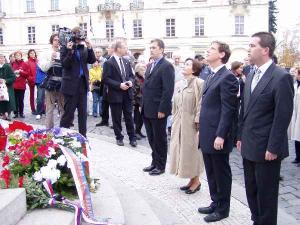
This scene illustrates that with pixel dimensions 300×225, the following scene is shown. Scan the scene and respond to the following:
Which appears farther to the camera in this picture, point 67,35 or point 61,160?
point 67,35

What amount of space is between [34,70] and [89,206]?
29.5ft

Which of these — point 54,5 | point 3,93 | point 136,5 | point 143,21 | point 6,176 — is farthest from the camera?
point 54,5

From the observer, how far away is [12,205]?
3641mm

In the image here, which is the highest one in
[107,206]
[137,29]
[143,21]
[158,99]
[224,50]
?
[143,21]

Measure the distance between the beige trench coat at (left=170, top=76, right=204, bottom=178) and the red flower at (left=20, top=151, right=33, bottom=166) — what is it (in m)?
2.17

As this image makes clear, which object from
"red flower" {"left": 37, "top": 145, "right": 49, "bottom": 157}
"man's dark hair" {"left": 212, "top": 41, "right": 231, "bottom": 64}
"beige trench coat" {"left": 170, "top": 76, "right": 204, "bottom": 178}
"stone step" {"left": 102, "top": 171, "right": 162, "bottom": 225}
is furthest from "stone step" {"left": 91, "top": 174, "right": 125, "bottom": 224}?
"man's dark hair" {"left": 212, "top": 41, "right": 231, "bottom": 64}

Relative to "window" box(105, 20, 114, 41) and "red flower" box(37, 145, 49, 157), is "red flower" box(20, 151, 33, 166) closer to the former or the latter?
"red flower" box(37, 145, 49, 157)

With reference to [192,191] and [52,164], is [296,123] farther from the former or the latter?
[52,164]

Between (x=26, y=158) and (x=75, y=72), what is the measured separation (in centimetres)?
324

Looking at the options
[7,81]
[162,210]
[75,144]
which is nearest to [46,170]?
[75,144]

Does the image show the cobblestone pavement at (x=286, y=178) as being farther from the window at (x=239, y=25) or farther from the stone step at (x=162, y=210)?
the window at (x=239, y=25)

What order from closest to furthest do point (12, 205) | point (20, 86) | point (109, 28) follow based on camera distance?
point (12, 205) → point (20, 86) → point (109, 28)

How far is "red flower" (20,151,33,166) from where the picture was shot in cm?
446

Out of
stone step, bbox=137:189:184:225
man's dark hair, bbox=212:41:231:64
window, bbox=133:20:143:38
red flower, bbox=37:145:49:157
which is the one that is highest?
window, bbox=133:20:143:38
